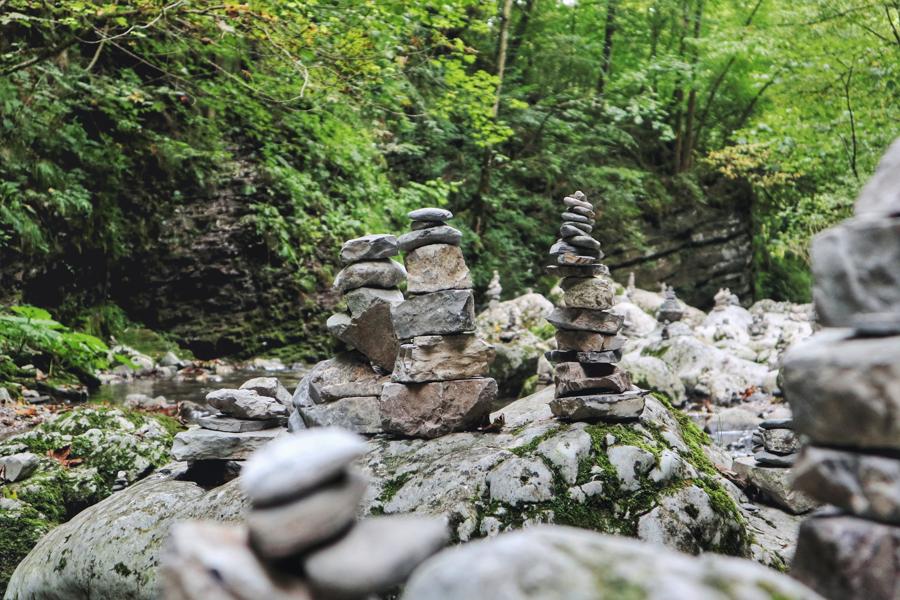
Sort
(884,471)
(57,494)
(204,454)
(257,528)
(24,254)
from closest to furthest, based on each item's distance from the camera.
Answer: (257,528)
(884,471)
(204,454)
(57,494)
(24,254)

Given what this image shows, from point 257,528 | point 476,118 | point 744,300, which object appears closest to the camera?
point 257,528

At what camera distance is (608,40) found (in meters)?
26.9

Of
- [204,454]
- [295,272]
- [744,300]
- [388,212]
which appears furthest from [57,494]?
[744,300]

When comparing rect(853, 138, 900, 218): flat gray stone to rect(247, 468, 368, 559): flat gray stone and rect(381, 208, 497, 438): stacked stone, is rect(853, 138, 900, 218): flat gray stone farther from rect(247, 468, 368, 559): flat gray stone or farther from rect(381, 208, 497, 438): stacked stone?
rect(381, 208, 497, 438): stacked stone

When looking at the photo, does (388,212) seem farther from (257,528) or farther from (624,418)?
(257,528)

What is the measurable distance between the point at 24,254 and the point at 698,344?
42.4ft

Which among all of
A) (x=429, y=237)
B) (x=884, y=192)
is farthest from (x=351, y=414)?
(x=884, y=192)

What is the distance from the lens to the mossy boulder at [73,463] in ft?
22.3

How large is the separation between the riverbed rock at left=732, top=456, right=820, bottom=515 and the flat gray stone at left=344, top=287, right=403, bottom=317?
4065 millimetres

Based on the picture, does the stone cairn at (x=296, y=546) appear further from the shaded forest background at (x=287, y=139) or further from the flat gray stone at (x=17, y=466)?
the shaded forest background at (x=287, y=139)

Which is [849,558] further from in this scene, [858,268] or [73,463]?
[73,463]

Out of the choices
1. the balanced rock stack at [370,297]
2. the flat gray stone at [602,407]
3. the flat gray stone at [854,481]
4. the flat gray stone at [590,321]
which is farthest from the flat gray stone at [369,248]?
the flat gray stone at [854,481]

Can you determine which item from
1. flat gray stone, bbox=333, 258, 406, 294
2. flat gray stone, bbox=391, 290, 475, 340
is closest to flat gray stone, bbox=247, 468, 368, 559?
flat gray stone, bbox=391, 290, 475, 340

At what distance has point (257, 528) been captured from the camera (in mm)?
2166
